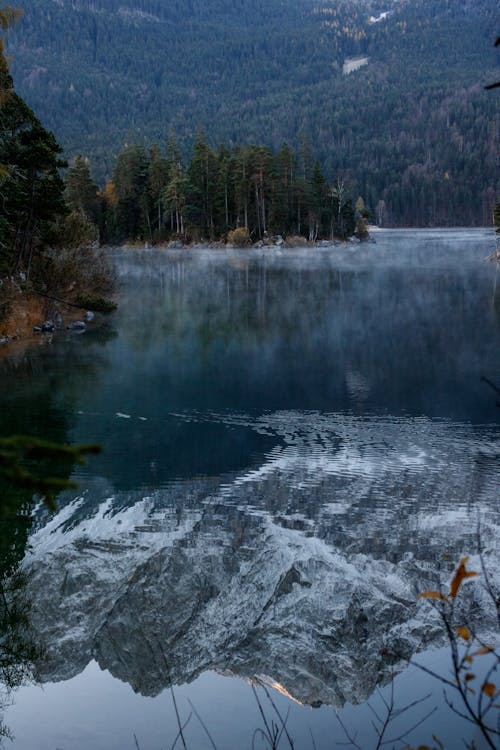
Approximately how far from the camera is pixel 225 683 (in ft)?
20.5

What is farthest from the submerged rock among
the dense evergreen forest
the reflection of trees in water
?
the dense evergreen forest

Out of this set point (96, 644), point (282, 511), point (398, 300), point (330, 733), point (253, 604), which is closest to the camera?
point (330, 733)

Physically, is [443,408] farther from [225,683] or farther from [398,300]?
[398,300]

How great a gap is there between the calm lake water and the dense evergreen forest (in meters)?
67.3

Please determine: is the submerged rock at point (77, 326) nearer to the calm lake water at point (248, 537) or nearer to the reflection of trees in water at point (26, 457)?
the reflection of trees in water at point (26, 457)

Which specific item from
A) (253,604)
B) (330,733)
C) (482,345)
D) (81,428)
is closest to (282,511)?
(253,604)

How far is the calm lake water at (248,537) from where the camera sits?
5988mm

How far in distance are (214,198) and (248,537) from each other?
83.6m

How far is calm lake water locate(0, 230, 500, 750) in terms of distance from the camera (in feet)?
19.6

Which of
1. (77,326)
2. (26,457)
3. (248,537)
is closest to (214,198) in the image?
(77,326)

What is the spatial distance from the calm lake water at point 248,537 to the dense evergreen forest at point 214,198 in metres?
67.3

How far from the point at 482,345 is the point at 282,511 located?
14921 millimetres

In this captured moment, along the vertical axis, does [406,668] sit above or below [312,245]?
below

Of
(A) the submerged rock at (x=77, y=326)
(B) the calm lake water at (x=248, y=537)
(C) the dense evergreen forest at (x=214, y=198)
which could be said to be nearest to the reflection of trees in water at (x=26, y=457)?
(B) the calm lake water at (x=248, y=537)
